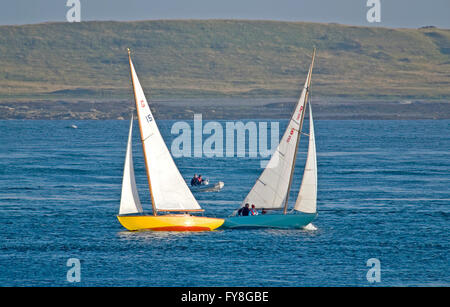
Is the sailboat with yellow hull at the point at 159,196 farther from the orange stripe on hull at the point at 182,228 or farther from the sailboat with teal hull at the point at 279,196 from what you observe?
the sailboat with teal hull at the point at 279,196

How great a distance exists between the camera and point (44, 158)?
128m

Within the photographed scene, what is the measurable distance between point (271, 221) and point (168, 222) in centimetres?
733

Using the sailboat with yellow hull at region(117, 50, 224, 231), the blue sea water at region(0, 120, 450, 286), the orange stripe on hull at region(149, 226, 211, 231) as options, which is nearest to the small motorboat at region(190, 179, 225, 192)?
the blue sea water at region(0, 120, 450, 286)

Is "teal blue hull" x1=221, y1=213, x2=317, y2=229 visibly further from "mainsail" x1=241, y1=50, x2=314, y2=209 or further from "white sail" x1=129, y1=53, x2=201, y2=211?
"white sail" x1=129, y1=53, x2=201, y2=211

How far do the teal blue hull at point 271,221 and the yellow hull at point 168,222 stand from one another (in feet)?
3.31

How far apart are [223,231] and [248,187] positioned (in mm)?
31520

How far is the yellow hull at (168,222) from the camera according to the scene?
5450 cm

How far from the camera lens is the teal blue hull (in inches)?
2185

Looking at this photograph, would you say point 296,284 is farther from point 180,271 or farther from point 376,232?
point 376,232

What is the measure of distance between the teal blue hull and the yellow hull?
1.01 meters

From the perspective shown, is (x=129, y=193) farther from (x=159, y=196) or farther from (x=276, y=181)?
(x=276, y=181)

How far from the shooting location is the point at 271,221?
55.8 m
